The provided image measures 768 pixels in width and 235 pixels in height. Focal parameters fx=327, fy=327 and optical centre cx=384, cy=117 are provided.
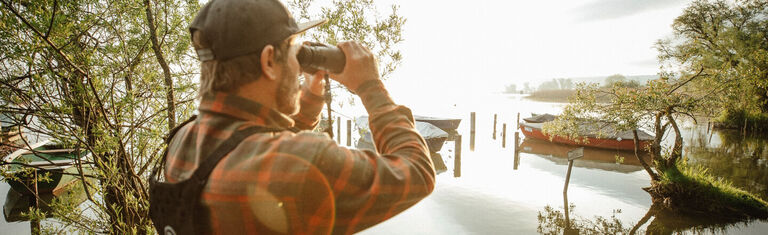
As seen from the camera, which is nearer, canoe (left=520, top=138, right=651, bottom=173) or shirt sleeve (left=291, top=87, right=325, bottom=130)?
shirt sleeve (left=291, top=87, right=325, bottom=130)

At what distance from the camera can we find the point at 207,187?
871mm

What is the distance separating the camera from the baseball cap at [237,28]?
0.91 metres

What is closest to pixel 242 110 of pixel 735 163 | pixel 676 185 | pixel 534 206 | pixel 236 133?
pixel 236 133

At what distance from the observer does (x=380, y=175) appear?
0.92m

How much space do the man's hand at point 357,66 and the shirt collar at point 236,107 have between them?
331 mm

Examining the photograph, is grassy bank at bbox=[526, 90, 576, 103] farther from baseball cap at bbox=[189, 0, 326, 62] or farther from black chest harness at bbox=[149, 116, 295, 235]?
black chest harness at bbox=[149, 116, 295, 235]

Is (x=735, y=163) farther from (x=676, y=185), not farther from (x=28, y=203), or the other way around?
(x=28, y=203)

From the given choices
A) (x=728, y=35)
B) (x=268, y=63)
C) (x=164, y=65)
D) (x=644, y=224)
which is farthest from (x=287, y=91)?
(x=728, y=35)

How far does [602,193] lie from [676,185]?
2.55 m

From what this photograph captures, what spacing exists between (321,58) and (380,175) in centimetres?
51

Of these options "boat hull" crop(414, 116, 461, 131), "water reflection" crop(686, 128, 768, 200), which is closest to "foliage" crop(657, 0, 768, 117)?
"water reflection" crop(686, 128, 768, 200)

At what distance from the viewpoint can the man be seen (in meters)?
0.84

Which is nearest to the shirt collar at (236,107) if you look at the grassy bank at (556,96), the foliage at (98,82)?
the foliage at (98,82)

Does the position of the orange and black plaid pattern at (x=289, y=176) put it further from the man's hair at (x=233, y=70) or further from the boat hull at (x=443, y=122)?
the boat hull at (x=443, y=122)
